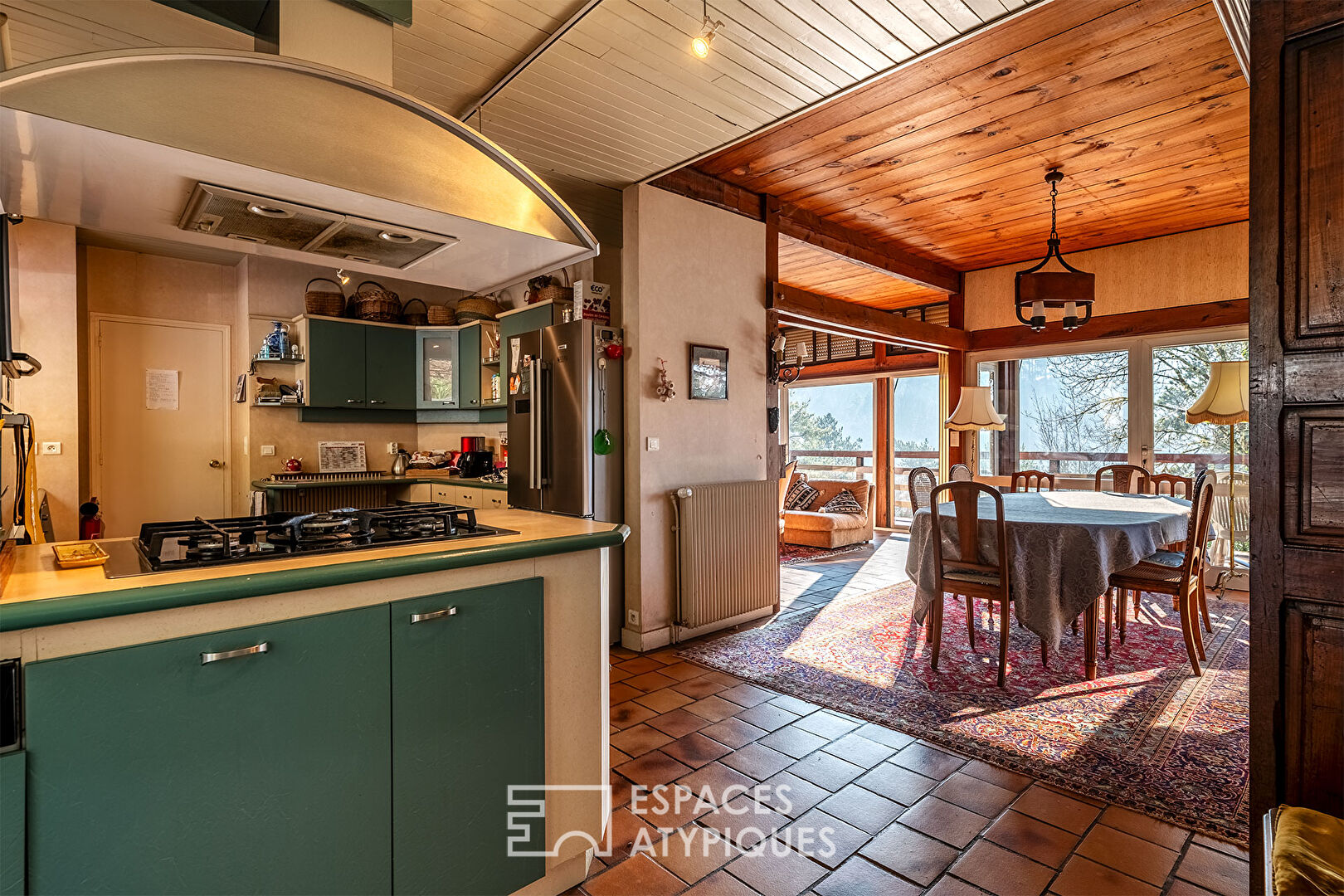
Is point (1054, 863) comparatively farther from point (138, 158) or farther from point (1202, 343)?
point (1202, 343)

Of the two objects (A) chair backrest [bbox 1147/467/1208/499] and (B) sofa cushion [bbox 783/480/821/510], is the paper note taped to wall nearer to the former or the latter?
(B) sofa cushion [bbox 783/480/821/510]

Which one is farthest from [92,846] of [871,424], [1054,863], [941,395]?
[871,424]

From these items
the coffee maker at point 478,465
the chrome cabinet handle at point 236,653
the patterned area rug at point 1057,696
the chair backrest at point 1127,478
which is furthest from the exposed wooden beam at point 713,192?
the chair backrest at point 1127,478

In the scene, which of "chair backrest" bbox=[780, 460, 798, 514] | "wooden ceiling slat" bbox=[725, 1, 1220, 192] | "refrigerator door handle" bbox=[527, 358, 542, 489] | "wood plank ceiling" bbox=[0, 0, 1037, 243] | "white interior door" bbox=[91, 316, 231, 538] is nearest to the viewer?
"wood plank ceiling" bbox=[0, 0, 1037, 243]

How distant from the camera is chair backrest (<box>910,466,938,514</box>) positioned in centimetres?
404

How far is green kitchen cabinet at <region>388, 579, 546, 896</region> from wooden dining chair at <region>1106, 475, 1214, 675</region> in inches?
112

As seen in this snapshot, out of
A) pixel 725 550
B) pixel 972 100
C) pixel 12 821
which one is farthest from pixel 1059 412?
pixel 12 821

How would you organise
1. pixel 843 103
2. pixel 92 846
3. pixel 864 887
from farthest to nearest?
pixel 843 103, pixel 864 887, pixel 92 846

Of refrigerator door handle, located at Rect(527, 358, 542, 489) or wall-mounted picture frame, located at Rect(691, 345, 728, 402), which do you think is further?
wall-mounted picture frame, located at Rect(691, 345, 728, 402)

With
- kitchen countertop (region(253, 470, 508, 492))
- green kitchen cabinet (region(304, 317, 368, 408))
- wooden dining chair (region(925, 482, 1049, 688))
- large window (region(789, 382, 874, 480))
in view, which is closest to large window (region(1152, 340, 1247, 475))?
wooden dining chair (region(925, 482, 1049, 688))

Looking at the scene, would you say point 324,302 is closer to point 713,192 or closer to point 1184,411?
point 713,192

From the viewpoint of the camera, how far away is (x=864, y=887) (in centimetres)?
178

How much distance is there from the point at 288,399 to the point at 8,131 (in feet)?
14.0

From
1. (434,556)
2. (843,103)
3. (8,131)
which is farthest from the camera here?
(843,103)
